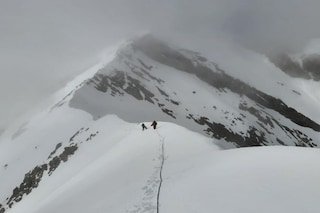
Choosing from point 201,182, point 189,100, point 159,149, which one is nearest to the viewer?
point 201,182

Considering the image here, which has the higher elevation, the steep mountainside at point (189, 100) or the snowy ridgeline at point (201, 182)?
the steep mountainside at point (189, 100)

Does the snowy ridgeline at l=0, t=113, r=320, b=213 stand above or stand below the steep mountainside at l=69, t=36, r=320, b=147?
below

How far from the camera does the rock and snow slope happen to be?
15.9 metres

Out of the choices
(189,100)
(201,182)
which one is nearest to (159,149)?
(201,182)

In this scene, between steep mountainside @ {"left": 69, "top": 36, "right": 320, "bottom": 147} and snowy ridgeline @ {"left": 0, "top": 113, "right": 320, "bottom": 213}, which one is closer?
snowy ridgeline @ {"left": 0, "top": 113, "right": 320, "bottom": 213}

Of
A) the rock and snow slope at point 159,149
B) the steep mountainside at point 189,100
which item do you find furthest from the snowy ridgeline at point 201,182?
the steep mountainside at point 189,100

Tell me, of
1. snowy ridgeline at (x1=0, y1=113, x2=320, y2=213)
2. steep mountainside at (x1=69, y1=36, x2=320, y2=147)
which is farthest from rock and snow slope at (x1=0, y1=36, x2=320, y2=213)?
steep mountainside at (x1=69, y1=36, x2=320, y2=147)

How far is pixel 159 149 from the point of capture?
93.7 feet

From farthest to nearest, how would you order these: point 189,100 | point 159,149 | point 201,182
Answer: point 189,100
point 159,149
point 201,182

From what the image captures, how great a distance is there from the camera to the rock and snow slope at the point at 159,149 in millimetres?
15883

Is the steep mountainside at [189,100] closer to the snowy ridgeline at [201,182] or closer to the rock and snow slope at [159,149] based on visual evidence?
the rock and snow slope at [159,149]

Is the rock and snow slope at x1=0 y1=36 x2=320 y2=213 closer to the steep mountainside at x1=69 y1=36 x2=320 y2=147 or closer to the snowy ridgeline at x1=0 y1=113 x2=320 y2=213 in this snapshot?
the snowy ridgeline at x1=0 y1=113 x2=320 y2=213

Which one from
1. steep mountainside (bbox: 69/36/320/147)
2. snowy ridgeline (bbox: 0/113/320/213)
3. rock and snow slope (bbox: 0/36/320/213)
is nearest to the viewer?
snowy ridgeline (bbox: 0/113/320/213)

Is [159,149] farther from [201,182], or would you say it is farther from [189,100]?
[189,100]
